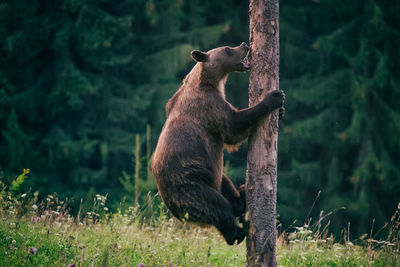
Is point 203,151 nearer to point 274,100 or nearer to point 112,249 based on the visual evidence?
point 274,100

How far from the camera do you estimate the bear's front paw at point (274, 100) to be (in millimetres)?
4215

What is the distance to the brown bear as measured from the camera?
4.42 meters

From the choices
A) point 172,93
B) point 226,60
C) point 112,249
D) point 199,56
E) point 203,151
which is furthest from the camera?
point 172,93

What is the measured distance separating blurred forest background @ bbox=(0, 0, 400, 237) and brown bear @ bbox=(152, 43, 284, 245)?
9.60m

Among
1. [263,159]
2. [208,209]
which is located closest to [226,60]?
[263,159]

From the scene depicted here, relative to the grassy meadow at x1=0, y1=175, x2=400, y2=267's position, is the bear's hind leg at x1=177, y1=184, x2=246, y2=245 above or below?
above

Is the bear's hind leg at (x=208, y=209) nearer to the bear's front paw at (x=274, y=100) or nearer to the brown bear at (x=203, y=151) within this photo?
the brown bear at (x=203, y=151)

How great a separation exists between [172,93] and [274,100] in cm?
1248

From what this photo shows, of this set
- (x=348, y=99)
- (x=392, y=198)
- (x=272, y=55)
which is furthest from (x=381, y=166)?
(x=272, y=55)

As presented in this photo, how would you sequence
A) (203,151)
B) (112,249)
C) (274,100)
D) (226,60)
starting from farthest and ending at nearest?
(226,60)
(203,151)
(274,100)
(112,249)

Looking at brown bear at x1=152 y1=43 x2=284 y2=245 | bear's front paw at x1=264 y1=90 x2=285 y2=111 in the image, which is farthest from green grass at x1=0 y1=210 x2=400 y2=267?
bear's front paw at x1=264 y1=90 x2=285 y2=111

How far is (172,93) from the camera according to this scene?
54.1 ft

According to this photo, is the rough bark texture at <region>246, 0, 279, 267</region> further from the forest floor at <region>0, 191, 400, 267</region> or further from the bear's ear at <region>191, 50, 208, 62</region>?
the bear's ear at <region>191, 50, 208, 62</region>

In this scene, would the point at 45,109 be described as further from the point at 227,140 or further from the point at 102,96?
the point at 227,140
